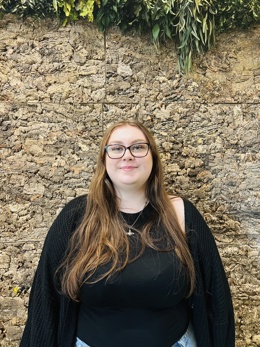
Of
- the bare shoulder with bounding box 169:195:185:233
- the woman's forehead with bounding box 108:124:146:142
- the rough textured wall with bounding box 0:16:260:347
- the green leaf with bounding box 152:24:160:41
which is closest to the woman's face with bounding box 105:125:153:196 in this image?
the woman's forehead with bounding box 108:124:146:142

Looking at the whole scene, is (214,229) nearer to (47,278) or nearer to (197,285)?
(197,285)

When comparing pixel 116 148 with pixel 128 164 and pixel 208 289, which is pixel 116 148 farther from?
pixel 208 289

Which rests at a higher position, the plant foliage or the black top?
the plant foliage

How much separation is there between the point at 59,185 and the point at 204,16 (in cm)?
100

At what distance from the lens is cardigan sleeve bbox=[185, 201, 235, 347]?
1.28 meters

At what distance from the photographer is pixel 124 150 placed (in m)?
1.24

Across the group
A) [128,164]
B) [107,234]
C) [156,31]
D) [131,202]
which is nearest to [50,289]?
[107,234]

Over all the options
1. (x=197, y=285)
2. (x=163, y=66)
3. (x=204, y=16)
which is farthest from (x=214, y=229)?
(x=204, y=16)

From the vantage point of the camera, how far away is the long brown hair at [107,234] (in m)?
1.20

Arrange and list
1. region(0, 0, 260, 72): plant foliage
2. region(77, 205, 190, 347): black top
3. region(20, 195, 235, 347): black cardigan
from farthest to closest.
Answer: region(0, 0, 260, 72): plant foliage, region(20, 195, 235, 347): black cardigan, region(77, 205, 190, 347): black top

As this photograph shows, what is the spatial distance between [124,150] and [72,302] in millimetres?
578

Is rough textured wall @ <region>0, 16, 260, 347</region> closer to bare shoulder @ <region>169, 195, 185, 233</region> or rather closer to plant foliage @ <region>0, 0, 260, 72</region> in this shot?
plant foliage @ <region>0, 0, 260, 72</region>

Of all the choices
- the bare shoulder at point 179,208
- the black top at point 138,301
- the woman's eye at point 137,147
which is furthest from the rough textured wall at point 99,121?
the black top at point 138,301

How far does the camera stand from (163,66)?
163cm
